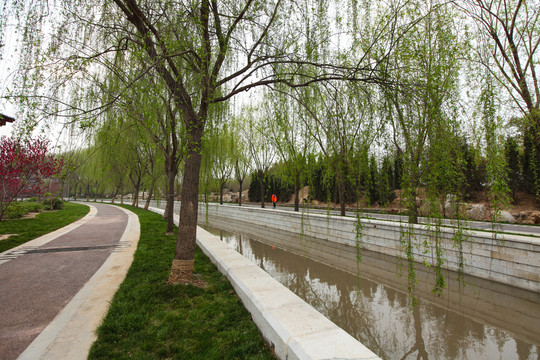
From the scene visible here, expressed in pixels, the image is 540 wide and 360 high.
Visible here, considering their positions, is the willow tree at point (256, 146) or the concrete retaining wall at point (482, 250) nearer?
the concrete retaining wall at point (482, 250)

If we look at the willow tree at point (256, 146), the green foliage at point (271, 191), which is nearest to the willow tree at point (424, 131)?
the willow tree at point (256, 146)

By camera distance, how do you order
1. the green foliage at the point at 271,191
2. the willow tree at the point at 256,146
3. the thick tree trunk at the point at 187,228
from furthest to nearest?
the green foliage at the point at 271,191, the willow tree at the point at 256,146, the thick tree trunk at the point at 187,228

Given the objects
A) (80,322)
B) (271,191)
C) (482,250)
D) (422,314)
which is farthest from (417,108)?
(271,191)

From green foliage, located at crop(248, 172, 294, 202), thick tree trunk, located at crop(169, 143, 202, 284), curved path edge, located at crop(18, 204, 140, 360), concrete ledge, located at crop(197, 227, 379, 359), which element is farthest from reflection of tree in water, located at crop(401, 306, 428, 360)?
green foliage, located at crop(248, 172, 294, 202)

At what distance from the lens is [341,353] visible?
189cm

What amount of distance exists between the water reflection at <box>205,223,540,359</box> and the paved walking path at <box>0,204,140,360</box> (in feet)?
9.53

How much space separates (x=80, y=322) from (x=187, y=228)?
1.61 m

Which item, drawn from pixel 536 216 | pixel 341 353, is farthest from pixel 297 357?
pixel 536 216

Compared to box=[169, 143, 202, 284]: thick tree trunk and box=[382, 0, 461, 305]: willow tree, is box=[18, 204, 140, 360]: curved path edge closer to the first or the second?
box=[169, 143, 202, 284]: thick tree trunk

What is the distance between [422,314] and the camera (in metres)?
4.44

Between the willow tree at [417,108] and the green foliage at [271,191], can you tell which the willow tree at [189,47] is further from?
the green foliage at [271,191]

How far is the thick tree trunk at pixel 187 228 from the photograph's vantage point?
4.00 m

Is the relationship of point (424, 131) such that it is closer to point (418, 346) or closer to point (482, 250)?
point (418, 346)

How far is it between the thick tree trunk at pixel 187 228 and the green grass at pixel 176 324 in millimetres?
208
